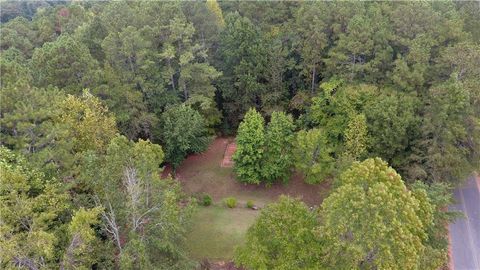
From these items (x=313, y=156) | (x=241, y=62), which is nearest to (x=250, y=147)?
(x=313, y=156)

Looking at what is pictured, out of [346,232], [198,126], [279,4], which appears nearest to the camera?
[346,232]

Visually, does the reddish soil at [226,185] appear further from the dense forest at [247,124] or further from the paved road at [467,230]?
the paved road at [467,230]

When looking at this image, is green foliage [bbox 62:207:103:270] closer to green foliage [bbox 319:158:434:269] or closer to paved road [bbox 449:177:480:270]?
green foliage [bbox 319:158:434:269]

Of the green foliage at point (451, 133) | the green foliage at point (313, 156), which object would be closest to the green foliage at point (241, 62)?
the green foliage at point (313, 156)

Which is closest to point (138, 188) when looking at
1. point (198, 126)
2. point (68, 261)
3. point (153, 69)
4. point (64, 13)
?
point (68, 261)

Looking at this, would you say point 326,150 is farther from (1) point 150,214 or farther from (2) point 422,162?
(1) point 150,214

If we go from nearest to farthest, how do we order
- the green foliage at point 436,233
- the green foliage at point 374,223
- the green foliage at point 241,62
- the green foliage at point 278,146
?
1. the green foliage at point 374,223
2. the green foliage at point 436,233
3. the green foliage at point 278,146
4. the green foliage at point 241,62

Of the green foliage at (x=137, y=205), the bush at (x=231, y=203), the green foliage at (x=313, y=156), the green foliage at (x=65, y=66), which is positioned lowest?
the bush at (x=231, y=203)
